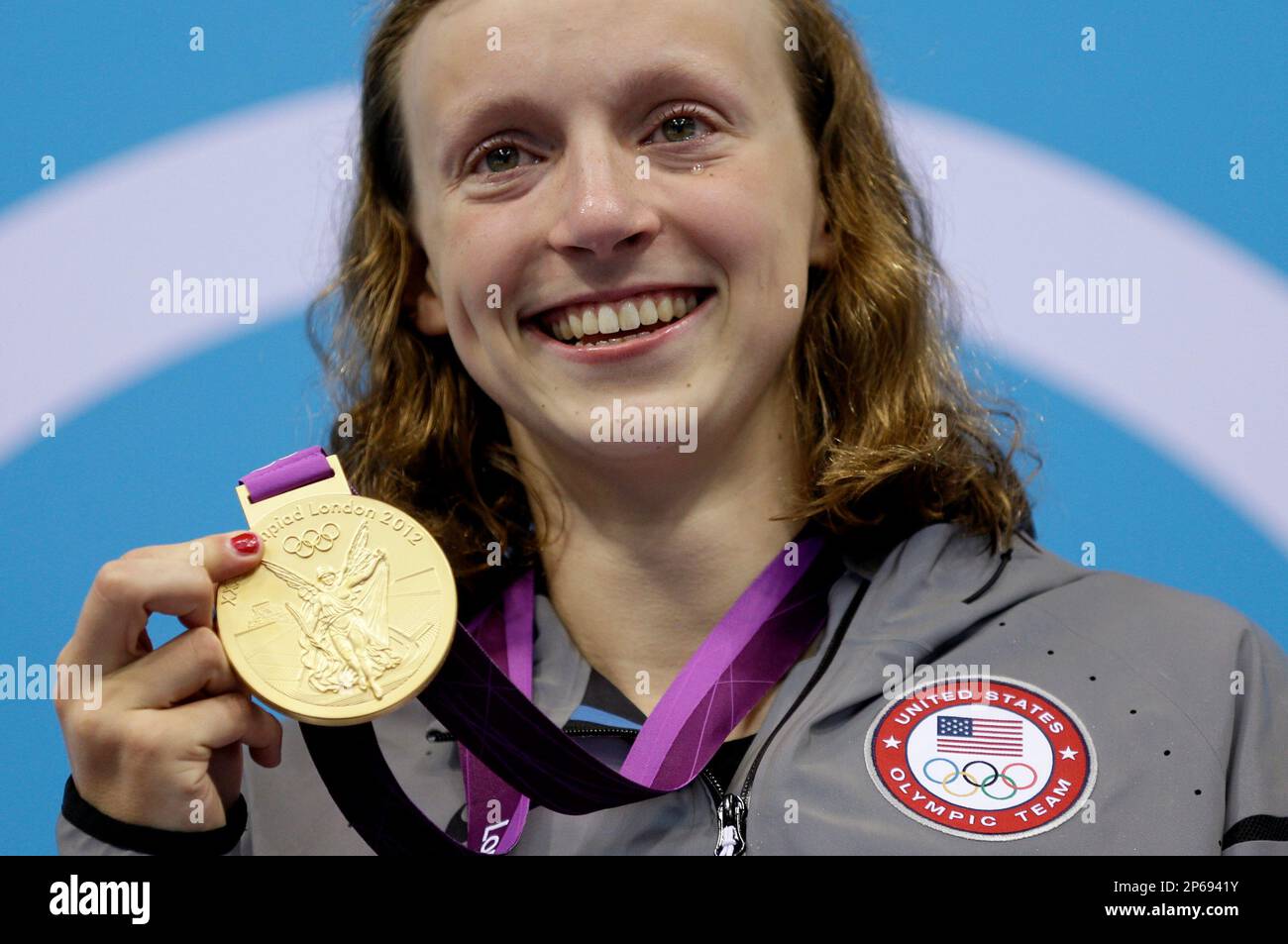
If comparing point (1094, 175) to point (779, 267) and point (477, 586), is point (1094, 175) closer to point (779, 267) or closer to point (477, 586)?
point (779, 267)

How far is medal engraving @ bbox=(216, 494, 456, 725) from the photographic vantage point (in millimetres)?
1466

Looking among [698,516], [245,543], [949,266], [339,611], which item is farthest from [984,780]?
[949,266]

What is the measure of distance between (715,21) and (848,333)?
447 millimetres

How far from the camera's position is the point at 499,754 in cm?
164

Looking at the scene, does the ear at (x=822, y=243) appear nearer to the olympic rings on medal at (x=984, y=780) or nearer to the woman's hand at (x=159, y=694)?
the olympic rings on medal at (x=984, y=780)

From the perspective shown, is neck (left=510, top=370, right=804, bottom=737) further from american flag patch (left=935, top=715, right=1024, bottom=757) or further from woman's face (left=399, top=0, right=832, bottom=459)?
american flag patch (left=935, top=715, right=1024, bottom=757)

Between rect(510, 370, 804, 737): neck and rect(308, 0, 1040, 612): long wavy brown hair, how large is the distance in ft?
0.22

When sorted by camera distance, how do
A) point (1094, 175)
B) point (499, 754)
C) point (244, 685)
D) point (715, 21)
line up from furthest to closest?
point (1094, 175) → point (715, 21) → point (499, 754) → point (244, 685)

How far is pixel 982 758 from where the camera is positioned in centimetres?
166

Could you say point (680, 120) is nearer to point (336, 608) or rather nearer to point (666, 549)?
point (666, 549)

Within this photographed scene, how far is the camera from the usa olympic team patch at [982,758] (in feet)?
5.28

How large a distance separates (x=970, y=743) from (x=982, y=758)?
23mm

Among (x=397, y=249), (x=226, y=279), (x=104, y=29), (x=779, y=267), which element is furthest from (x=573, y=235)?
(x=104, y=29)

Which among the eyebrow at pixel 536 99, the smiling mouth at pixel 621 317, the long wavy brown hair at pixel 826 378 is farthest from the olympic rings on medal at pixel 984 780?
the eyebrow at pixel 536 99
